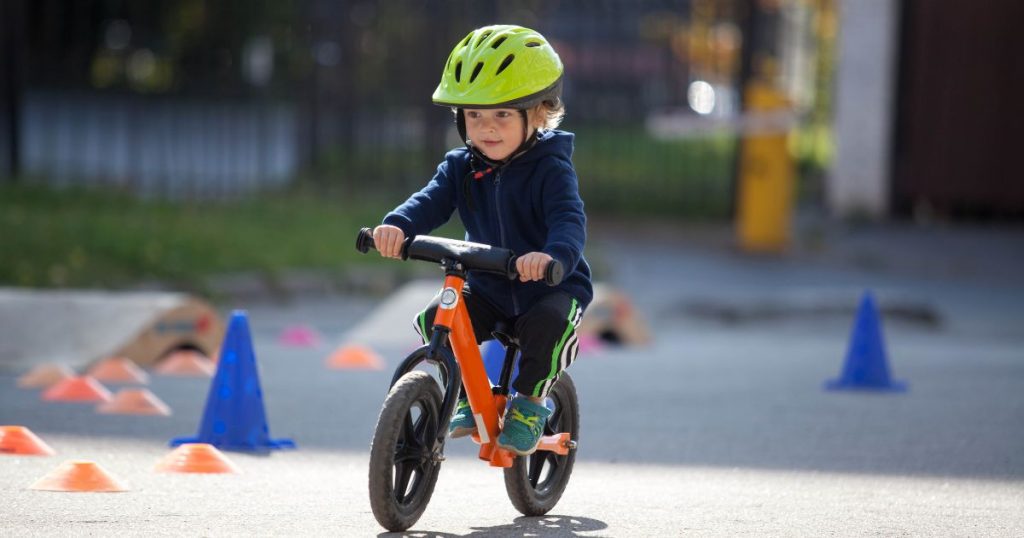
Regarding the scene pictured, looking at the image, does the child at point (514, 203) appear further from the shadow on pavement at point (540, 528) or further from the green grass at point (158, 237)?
the green grass at point (158, 237)

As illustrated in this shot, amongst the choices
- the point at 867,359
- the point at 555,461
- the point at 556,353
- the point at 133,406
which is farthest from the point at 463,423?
the point at 867,359

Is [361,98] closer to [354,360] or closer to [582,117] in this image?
[582,117]

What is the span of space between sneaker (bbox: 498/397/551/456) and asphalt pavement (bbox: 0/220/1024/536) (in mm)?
252

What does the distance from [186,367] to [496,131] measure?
4.04m

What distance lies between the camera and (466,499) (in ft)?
17.6

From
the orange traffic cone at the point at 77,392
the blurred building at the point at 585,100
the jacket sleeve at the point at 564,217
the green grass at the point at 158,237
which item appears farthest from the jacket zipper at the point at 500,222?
the blurred building at the point at 585,100

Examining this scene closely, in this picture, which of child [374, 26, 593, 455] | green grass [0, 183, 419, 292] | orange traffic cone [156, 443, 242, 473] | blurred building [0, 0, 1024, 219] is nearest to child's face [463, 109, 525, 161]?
child [374, 26, 593, 455]

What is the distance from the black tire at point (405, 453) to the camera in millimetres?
4477

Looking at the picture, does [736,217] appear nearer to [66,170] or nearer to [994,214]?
[994,214]

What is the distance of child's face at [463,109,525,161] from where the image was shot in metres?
4.91

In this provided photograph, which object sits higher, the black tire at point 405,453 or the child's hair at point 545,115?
the child's hair at point 545,115

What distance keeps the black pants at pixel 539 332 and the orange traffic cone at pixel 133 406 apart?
8.42 feet

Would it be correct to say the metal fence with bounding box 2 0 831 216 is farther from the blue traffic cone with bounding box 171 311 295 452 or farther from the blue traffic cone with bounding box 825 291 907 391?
the blue traffic cone with bounding box 171 311 295 452

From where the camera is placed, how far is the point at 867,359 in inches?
333
